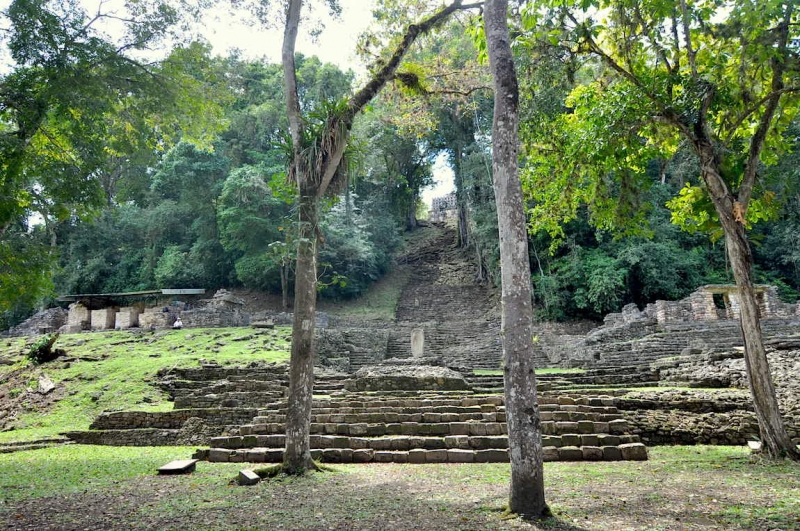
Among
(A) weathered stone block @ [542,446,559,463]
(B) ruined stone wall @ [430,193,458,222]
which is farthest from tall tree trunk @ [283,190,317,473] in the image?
(B) ruined stone wall @ [430,193,458,222]

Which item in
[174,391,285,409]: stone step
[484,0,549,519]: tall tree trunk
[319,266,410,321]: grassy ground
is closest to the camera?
[484,0,549,519]: tall tree trunk

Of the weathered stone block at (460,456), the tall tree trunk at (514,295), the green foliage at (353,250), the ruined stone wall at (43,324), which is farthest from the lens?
the green foliage at (353,250)

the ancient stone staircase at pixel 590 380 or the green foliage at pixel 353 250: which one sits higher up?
the green foliage at pixel 353 250

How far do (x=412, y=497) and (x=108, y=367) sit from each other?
13222 millimetres

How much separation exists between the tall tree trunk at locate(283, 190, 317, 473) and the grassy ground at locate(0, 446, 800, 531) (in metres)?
0.39

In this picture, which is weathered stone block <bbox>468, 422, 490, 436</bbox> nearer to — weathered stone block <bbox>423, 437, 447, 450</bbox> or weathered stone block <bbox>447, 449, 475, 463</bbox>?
weathered stone block <bbox>423, 437, 447, 450</bbox>

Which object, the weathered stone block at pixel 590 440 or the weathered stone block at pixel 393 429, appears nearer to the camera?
the weathered stone block at pixel 590 440

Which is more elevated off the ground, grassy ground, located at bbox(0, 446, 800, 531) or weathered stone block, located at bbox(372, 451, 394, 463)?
grassy ground, located at bbox(0, 446, 800, 531)

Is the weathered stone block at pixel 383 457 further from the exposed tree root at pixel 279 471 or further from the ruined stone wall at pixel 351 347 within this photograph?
Answer: the ruined stone wall at pixel 351 347

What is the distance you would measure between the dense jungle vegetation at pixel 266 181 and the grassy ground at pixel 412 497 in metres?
2.62

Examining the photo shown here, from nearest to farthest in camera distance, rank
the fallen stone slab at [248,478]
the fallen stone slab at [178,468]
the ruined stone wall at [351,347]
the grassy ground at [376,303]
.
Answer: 1. the fallen stone slab at [248,478]
2. the fallen stone slab at [178,468]
3. the ruined stone wall at [351,347]
4. the grassy ground at [376,303]

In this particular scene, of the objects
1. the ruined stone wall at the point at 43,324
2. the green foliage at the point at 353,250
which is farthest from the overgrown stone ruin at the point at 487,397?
the ruined stone wall at the point at 43,324

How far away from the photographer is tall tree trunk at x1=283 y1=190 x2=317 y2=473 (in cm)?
611

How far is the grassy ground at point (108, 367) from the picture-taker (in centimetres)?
1188
